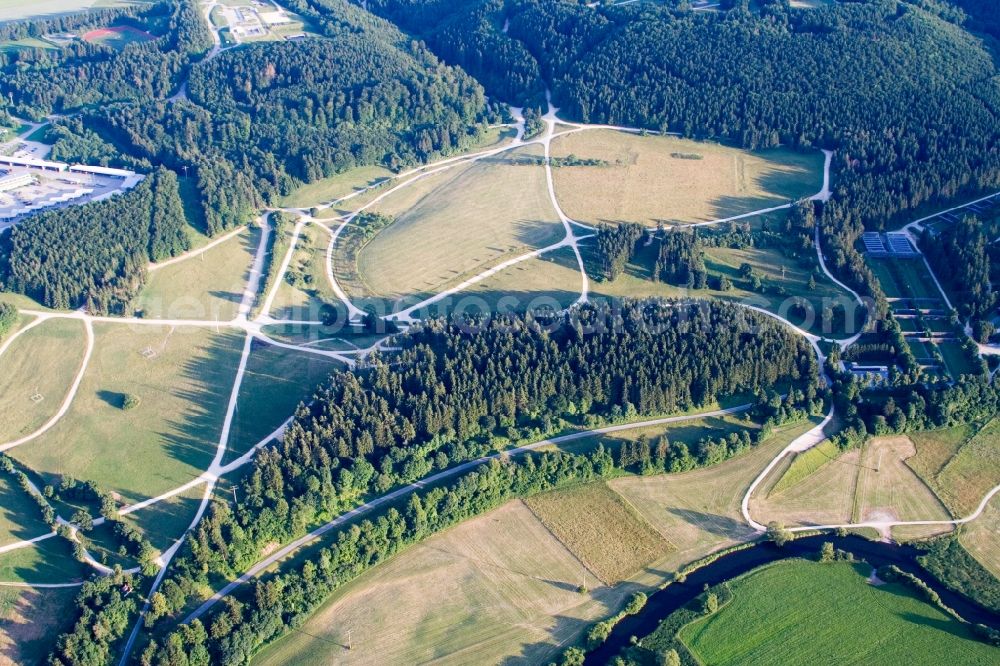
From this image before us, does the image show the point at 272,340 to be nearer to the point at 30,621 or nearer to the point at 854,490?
the point at 30,621

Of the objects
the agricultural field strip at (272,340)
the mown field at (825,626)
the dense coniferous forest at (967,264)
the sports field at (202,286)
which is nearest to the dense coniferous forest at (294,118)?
the sports field at (202,286)

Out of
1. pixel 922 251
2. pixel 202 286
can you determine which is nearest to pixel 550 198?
pixel 202 286

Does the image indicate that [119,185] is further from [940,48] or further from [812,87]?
[940,48]

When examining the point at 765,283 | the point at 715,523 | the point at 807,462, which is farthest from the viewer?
the point at 765,283

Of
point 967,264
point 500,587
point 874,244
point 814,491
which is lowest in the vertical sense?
point 500,587

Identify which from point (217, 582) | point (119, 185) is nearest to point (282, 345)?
point (217, 582)

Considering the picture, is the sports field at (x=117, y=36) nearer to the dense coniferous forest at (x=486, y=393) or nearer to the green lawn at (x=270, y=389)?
the green lawn at (x=270, y=389)

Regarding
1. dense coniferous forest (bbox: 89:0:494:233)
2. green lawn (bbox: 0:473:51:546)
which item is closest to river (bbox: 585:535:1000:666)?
green lawn (bbox: 0:473:51:546)
